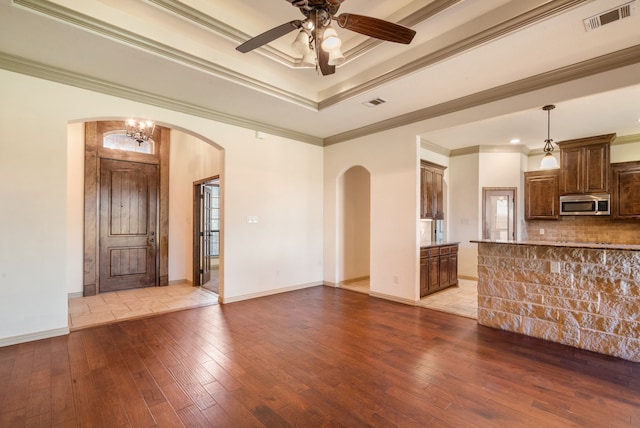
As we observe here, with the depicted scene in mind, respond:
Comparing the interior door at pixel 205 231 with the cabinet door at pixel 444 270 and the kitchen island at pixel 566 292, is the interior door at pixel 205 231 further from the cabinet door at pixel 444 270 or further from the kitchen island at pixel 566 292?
the kitchen island at pixel 566 292

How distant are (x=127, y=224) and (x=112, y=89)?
2879 millimetres

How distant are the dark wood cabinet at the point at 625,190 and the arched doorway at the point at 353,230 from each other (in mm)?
4501

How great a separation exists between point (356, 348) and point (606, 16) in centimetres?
365

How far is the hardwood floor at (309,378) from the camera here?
2.05 metres

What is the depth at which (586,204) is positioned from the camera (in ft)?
18.7

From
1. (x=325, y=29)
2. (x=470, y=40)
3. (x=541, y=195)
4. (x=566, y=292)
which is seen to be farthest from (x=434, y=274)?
(x=325, y=29)

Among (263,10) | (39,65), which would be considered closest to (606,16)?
(263,10)

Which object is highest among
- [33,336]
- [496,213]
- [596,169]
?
[596,169]

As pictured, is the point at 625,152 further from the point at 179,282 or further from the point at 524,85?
the point at 179,282

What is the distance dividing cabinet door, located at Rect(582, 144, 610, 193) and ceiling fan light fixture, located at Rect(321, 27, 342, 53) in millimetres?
5986

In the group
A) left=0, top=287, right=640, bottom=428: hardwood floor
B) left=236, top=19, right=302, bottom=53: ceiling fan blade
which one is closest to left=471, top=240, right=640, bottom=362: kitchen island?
left=0, top=287, right=640, bottom=428: hardwood floor

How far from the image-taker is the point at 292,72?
401 cm

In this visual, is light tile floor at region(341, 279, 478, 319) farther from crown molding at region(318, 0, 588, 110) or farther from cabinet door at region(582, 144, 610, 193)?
crown molding at region(318, 0, 588, 110)

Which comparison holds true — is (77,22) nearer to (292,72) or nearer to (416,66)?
(292,72)
